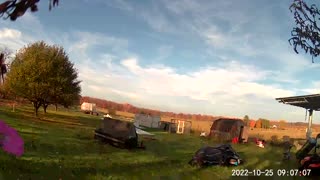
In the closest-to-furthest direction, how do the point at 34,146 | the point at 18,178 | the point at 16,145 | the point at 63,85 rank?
the point at 16,145
the point at 18,178
the point at 34,146
the point at 63,85

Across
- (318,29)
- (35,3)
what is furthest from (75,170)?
(35,3)

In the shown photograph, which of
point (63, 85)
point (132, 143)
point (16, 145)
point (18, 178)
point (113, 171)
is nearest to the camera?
point (16, 145)

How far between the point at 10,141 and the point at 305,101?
25.7m

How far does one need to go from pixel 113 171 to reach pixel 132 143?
40.4ft

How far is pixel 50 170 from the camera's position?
43.8 feet

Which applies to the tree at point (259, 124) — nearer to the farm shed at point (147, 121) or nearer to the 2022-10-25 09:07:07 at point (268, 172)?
the farm shed at point (147, 121)

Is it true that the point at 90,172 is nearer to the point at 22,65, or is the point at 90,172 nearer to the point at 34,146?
the point at 34,146

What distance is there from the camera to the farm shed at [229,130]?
145ft

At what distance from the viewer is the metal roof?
23.8 m

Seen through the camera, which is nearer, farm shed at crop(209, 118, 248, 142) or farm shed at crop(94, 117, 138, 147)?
farm shed at crop(94, 117, 138, 147)

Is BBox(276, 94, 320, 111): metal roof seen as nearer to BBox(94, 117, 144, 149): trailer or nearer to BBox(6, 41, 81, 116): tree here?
BBox(94, 117, 144, 149): trailer

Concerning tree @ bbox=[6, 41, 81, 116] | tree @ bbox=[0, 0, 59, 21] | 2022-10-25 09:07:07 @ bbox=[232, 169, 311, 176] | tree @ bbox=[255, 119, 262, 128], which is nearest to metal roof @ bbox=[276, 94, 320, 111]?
2022-10-25 09:07:07 @ bbox=[232, 169, 311, 176]

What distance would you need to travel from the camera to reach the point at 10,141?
140cm

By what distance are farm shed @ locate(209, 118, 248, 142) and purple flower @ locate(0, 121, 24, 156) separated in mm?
43167
